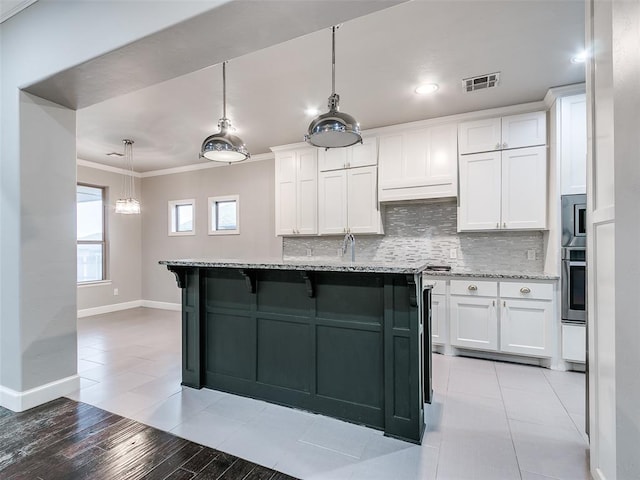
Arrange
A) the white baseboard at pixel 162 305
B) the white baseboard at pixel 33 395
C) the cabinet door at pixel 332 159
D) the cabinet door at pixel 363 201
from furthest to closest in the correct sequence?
the white baseboard at pixel 162 305
the cabinet door at pixel 332 159
the cabinet door at pixel 363 201
the white baseboard at pixel 33 395

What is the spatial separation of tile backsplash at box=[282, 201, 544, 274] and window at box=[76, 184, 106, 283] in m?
4.33

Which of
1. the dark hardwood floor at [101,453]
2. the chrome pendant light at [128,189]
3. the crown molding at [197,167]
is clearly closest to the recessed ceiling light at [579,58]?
the dark hardwood floor at [101,453]

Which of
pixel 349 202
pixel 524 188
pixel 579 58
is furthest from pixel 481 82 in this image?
pixel 349 202

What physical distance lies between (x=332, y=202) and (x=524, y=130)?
2332 mm

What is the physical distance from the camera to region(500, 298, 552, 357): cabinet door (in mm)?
3213

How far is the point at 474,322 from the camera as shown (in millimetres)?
3492

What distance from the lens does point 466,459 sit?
6.03 ft

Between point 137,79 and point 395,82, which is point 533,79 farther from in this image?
point 137,79

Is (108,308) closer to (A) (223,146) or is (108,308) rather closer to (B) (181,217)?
(B) (181,217)

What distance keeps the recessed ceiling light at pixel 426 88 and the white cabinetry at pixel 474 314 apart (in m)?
2.00

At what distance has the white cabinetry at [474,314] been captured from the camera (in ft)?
11.2

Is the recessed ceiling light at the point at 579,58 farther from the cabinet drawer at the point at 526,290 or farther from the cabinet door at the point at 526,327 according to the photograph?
the cabinet door at the point at 526,327

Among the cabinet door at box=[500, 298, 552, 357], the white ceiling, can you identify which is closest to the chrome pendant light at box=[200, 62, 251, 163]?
the white ceiling

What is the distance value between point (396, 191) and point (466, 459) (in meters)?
2.88
